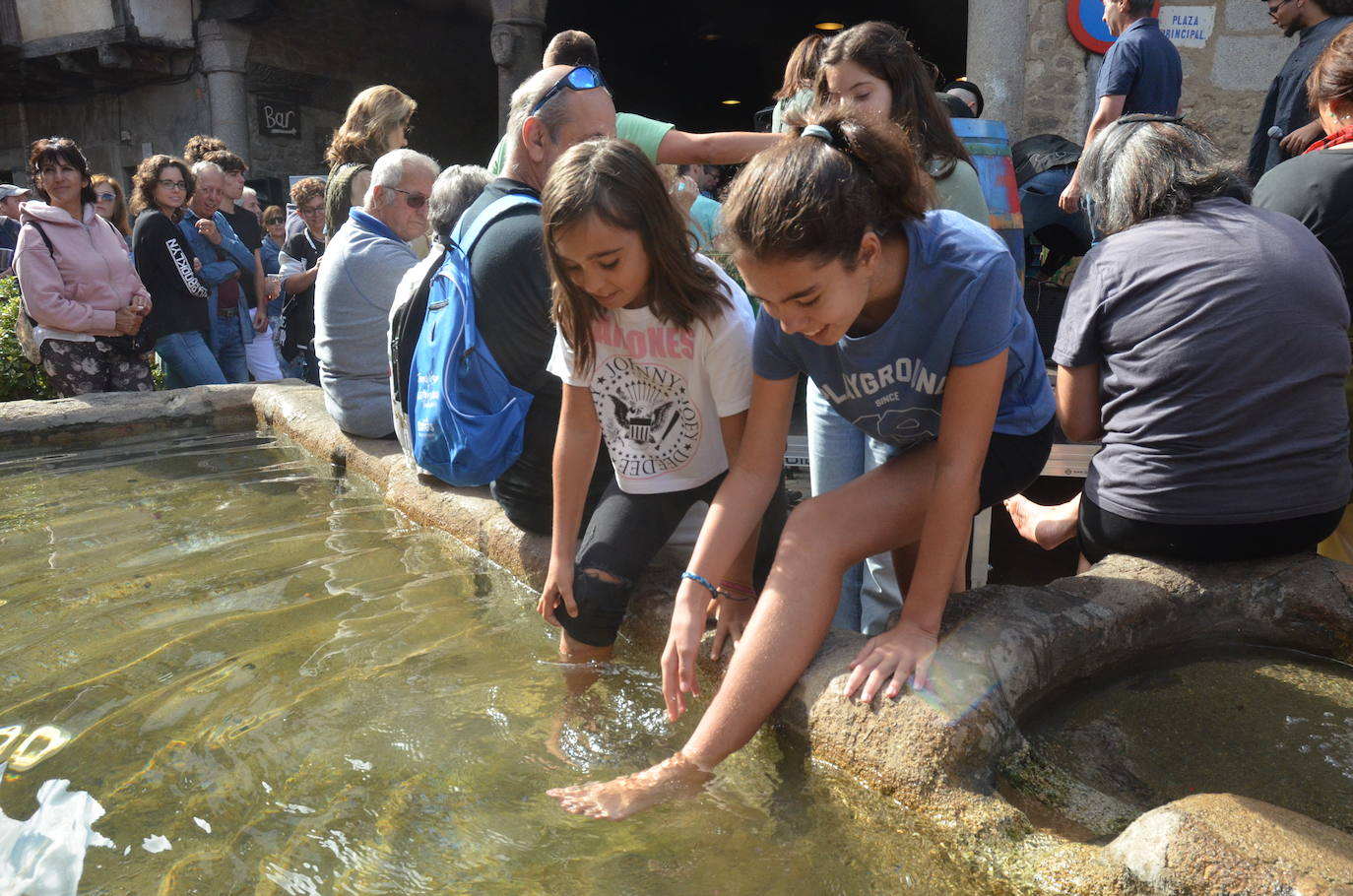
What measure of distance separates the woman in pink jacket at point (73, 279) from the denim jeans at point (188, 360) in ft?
0.81

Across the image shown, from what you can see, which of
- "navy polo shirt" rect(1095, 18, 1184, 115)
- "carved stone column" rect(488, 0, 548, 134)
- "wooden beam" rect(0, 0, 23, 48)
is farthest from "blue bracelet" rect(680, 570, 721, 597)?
"wooden beam" rect(0, 0, 23, 48)

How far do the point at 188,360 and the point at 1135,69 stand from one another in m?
5.05

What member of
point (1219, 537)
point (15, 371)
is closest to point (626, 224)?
point (1219, 537)

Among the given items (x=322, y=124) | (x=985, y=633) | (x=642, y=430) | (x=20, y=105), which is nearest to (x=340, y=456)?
(x=642, y=430)

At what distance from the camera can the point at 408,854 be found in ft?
6.12

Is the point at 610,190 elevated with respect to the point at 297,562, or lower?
elevated

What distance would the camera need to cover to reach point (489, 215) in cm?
297

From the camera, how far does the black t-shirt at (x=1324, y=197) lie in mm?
2855

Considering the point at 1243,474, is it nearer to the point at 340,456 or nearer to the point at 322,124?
the point at 340,456

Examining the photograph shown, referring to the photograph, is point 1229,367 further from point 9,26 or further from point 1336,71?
point 9,26

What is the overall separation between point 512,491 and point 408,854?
138cm

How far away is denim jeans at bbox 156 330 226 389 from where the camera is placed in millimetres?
5988

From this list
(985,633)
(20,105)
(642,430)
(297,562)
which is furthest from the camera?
(20,105)

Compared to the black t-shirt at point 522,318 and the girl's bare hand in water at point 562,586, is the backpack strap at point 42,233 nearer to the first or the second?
the black t-shirt at point 522,318
